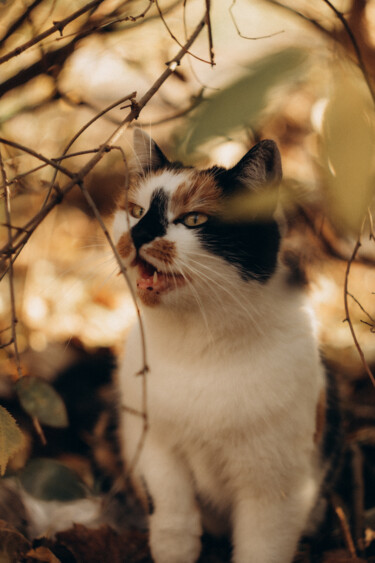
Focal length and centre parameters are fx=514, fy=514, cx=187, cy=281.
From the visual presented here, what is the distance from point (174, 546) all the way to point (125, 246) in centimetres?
50

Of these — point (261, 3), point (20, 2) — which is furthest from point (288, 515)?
point (20, 2)

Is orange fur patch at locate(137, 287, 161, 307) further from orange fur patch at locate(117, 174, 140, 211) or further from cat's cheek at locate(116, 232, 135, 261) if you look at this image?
orange fur patch at locate(117, 174, 140, 211)

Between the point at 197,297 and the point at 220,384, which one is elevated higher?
the point at 197,297

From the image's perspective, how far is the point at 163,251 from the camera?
0.68 metres

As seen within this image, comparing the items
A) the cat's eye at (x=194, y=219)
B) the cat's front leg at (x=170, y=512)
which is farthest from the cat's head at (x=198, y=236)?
the cat's front leg at (x=170, y=512)

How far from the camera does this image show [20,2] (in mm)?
928

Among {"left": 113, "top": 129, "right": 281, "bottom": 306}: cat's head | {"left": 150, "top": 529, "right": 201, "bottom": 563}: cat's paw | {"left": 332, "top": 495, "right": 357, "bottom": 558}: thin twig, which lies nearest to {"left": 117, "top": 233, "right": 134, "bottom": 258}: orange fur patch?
{"left": 113, "top": 129, "right": 281, "bottom": 306}: cat's head

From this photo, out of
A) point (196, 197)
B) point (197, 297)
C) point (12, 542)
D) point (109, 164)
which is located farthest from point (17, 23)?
point (12, 542)

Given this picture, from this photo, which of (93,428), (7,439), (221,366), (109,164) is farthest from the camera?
(93,428)

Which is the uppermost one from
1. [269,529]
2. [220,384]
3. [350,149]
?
[350,149]

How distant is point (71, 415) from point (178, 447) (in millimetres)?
461

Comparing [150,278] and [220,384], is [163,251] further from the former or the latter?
[220,384]

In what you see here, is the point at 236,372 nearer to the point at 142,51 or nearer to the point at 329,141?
the point at 329,141

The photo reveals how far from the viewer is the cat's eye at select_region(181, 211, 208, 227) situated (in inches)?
29.4
